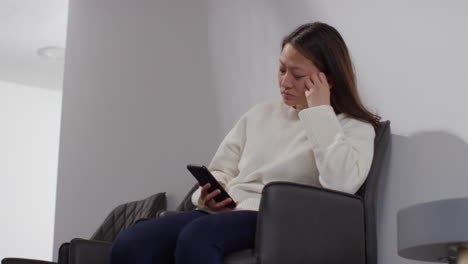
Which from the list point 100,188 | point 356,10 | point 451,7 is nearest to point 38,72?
point 100,188

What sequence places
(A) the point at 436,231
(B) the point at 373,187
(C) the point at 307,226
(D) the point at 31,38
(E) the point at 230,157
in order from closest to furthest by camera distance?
(A) the point at 436,231
(C) the point at 307,226
(B) the point at 373,187
(E) the point at 230,157
(D) the point at 31,38

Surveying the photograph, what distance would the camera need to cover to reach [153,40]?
167 inches

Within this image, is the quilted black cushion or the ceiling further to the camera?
the ceiling

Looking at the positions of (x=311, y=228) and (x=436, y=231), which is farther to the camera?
(x=311, y=228)

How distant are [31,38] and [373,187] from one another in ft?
16.7

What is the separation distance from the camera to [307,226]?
6.43 feet

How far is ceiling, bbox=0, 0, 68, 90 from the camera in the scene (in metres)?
5.91

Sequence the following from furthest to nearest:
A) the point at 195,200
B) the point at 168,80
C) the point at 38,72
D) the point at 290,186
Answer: the point at 38,72, the point at 168,80, the point at 195,200, the point at 290,186

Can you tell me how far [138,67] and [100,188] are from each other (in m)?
0.84

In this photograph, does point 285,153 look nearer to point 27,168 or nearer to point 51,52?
point 51,52

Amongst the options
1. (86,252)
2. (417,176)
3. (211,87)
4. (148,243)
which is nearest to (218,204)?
(148,243)

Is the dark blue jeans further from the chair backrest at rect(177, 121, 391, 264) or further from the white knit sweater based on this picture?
the chair backrest at rect(177, 121, 391, 264)

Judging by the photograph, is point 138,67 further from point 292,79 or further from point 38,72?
point 38,72

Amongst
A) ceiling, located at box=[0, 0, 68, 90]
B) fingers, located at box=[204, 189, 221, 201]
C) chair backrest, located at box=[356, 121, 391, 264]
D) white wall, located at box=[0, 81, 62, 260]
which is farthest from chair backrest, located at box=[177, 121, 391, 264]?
white wall, located at box=[0, 81, 62, 260]
